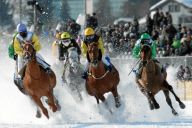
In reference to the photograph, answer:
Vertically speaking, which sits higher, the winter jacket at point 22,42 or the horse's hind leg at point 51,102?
the winter jacket at point 22,42

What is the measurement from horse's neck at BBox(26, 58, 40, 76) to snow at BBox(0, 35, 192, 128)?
1.17 m

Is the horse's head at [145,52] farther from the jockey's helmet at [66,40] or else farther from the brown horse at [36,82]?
the jockey's helmet at [66,40]

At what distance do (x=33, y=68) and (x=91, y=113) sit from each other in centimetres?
266

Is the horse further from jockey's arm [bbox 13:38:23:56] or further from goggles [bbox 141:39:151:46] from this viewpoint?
goggles [bbox 141:39:151:46]

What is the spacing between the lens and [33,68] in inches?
553

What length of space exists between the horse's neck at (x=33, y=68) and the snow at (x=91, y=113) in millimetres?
1166

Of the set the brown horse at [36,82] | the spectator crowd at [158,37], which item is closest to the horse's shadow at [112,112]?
the brown horse at [36,82]

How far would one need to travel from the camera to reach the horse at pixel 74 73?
16.9 metres

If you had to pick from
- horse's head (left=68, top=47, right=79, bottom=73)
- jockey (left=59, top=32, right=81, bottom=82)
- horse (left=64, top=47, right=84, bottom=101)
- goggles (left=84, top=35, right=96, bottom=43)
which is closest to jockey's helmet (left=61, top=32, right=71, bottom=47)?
jockey (left=59, top=32, right=81, bottom=82)

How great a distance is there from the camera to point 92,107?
53.6 ft

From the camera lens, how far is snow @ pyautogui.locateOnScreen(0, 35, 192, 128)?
1390 cm

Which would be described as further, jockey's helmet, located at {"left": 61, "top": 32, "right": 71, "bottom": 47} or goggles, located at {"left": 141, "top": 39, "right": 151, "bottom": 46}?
jockey's helmet, located at {"left": 61, "top": 32, "right": 71, "bottom": 47}

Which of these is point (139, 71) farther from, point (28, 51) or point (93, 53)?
point (28, 51)

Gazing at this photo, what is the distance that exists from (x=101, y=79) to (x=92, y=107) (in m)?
1.49
